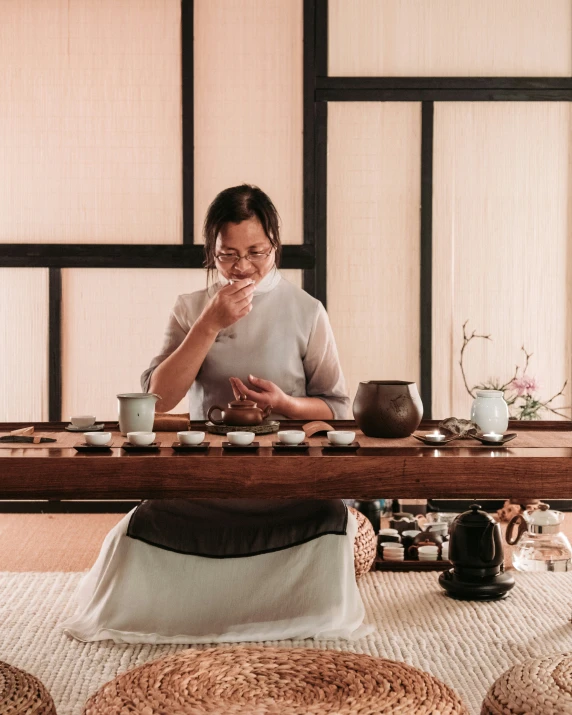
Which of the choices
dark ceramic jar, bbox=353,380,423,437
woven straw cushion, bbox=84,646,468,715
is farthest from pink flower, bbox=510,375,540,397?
woven straw cushion, bbox=84,646,468,715

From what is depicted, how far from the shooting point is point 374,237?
4.53 metres

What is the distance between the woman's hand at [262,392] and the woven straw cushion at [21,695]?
1.17m

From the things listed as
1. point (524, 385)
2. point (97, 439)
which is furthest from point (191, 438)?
point (524, 385)

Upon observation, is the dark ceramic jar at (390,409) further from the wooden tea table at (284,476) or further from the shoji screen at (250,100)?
the shoji screen at (250,100)

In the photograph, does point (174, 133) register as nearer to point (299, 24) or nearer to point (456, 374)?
point (299, 24)

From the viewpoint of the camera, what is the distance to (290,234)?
451 centimetres

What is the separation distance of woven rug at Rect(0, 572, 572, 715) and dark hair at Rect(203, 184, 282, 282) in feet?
4.22

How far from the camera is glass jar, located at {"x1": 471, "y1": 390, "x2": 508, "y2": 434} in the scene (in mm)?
2268

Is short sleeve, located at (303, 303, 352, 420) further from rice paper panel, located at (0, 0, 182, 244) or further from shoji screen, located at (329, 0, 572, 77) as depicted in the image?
shoji screen, located at (329, 0, 572, 77)

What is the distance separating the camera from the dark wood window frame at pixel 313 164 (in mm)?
4426

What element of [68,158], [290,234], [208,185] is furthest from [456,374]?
[68,158]

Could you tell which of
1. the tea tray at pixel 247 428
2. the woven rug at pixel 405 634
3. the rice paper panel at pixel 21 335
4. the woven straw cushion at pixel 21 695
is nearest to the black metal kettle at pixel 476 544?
the woven rug at pixel 405 634

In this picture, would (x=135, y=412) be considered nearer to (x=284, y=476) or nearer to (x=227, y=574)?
(x=284, y=476)

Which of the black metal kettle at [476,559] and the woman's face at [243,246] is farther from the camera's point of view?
the woman's face at [243,246]
